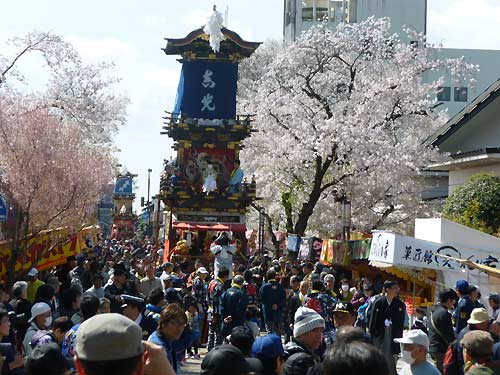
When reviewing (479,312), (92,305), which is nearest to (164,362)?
(92,305)

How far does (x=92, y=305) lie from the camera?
33.0ft

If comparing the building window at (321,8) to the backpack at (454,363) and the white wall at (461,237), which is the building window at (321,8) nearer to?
the white wall at (461,237)

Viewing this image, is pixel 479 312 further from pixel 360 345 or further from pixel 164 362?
pixel 360 345

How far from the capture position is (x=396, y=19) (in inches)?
3169

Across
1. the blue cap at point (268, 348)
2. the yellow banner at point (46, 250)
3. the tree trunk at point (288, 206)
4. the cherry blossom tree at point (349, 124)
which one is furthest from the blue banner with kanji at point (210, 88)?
the blue cap at point (268, 348)

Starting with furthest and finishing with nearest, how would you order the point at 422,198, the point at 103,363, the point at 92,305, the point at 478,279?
the point at 422,198 < the point at 478,279 < the point at 92,305 < the point at 103,363

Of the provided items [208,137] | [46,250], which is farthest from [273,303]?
[208,137]

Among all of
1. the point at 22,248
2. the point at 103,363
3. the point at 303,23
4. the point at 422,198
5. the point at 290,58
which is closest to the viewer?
the point at 103,363

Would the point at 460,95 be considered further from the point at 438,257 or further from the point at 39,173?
the point at 438,257

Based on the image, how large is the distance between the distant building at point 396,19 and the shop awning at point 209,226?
3632cm

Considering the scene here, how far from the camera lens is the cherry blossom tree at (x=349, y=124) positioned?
39125 millimetres

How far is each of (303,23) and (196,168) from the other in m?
39.2

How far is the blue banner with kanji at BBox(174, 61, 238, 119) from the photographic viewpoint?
4553 centimetres

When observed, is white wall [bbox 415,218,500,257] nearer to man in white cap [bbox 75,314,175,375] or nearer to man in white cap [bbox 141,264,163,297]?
man in white cap [bbox 141,264,163,297]
